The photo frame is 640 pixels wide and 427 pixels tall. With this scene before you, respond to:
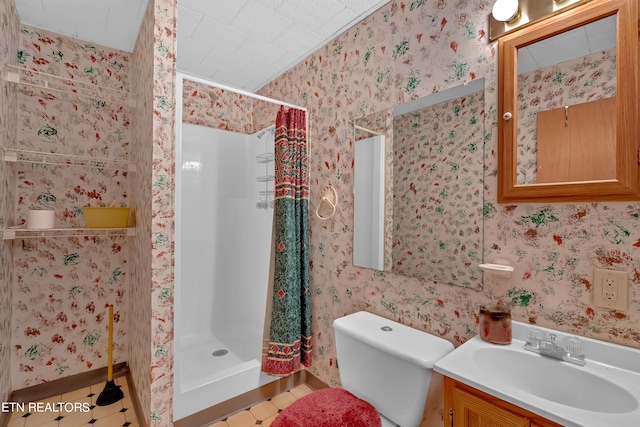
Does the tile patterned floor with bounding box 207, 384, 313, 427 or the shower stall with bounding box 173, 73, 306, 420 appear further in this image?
the shower stall with bounding box 173, 73, 306, 420

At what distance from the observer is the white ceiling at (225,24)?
1.67 metres

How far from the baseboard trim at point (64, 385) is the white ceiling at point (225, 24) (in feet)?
7.60

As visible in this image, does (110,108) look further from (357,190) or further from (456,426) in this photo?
(456,426)

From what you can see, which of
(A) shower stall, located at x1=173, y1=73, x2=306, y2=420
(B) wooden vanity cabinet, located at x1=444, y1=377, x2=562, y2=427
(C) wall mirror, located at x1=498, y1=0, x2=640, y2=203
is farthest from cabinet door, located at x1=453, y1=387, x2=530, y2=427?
(A) shower stall, located at x1=173, y1=73, x2=306, y2=420

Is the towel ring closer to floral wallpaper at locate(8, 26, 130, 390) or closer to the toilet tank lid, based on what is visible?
the toilet tank lid

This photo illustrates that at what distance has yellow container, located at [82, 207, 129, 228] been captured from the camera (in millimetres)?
1893

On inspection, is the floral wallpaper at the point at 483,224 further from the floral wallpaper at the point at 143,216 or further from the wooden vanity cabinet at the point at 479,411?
the floral wallpaper at the point at 143,216

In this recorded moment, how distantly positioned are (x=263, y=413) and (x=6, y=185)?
1.94m

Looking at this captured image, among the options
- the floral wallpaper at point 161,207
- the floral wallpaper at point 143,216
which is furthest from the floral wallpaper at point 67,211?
the floral wallpaper at point 161,207

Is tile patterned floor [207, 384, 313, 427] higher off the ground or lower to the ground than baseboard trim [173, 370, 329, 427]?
lower

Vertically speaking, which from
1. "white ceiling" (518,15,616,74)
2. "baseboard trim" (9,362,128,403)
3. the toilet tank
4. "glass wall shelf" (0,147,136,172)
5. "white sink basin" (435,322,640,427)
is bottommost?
"baseboard trim" (9,362,128,403)

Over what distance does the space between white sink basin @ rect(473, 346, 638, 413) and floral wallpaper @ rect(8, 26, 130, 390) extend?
240cm

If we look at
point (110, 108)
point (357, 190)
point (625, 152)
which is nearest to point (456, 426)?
point (625, 152)
